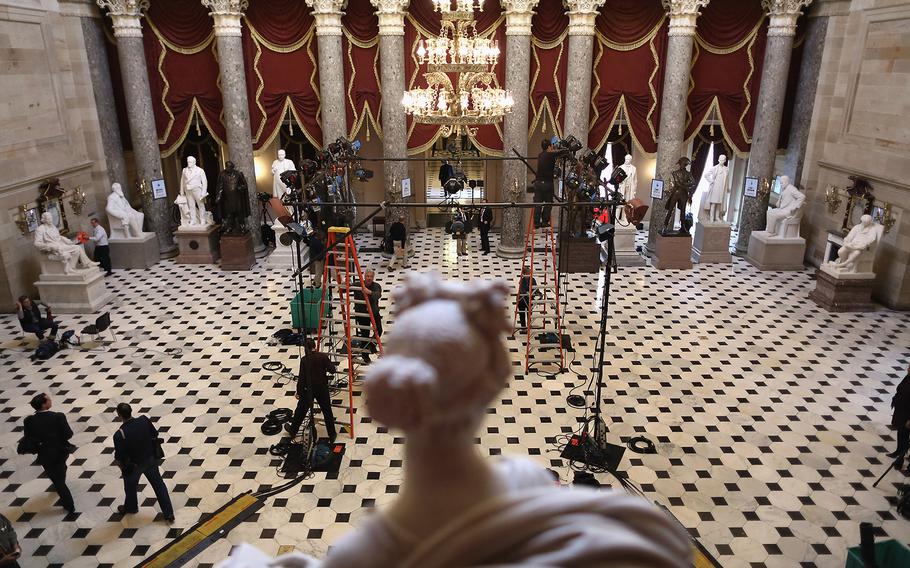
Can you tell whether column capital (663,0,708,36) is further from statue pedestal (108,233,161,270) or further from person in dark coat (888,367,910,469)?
statue pedestal (108,233,161,270)

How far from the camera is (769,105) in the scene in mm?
14680

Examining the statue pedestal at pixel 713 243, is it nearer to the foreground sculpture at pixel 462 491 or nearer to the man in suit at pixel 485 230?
the man in suit at pixel 485 230

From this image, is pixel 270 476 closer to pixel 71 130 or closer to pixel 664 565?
pixel 664 565

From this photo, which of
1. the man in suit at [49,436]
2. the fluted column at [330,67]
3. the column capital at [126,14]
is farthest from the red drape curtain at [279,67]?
the man in suit at [49,436]

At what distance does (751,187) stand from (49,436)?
14.7 meters

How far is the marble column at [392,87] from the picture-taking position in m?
14.5

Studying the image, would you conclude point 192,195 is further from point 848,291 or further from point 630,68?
point 848,291

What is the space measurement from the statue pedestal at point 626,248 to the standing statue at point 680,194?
0.74m

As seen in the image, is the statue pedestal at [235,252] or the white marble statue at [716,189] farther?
the white marble statue at [716,189]

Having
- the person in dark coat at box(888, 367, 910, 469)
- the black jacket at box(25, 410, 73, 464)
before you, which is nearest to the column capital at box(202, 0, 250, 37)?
the black jacket at box(25, 410, 73, 464)

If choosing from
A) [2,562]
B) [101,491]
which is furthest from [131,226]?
[2,562]

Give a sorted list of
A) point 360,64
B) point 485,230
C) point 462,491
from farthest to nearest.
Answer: point 485,230, point 360,64, point 462,491

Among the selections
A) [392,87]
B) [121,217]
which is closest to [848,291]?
[392,87]

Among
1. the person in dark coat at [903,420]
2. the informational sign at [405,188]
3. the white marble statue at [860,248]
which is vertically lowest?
the person in dark coat at [903,420]
